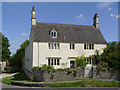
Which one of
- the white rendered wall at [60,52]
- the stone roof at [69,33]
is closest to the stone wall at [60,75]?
the white rendered wall at [60,52]

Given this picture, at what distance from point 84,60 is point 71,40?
16.2 feet

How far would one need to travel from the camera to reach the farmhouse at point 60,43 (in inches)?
1049

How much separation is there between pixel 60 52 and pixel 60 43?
1848mm

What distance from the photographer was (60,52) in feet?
90.4

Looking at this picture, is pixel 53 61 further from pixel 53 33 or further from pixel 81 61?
pixel 53 33

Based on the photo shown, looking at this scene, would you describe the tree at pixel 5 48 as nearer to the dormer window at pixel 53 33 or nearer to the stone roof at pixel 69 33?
the stone roof at pixel 69 33

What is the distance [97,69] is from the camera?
22.9 metres

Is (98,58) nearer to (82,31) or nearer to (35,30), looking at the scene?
(82,31)

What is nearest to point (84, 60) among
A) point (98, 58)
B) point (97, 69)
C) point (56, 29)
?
point (98, 58)

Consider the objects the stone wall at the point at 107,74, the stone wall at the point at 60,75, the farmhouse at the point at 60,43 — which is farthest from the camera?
the farmhouse at the point at 60,43

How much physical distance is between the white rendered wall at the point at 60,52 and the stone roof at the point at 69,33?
1.00 m

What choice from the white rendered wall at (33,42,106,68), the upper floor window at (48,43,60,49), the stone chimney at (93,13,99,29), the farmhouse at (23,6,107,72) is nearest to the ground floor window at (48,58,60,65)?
the farmhouse at (23,6,107,72)

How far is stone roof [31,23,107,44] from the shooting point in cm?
2750

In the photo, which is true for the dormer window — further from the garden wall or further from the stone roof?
the garden wall
